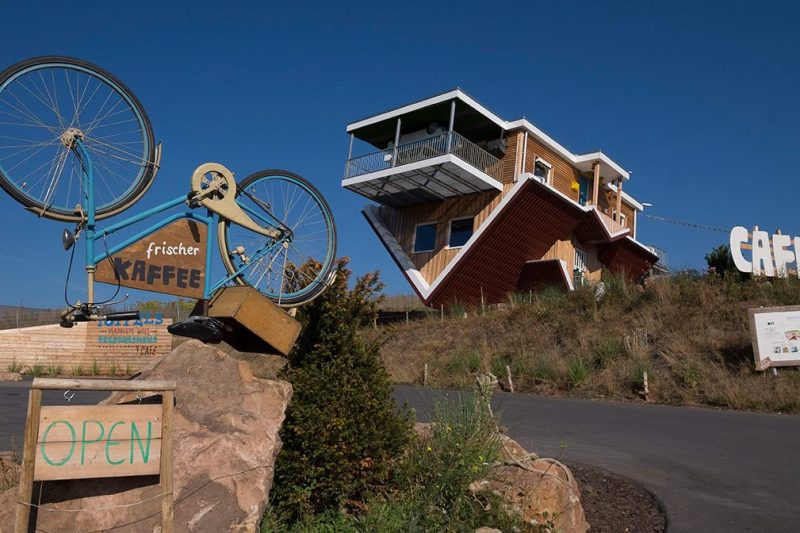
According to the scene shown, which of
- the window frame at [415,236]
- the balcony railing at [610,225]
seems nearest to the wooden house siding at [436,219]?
the window frame at [415,236]

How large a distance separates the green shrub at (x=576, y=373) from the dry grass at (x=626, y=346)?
4cm

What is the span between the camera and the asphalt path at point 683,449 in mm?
6234

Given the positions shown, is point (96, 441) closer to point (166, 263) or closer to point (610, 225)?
point (166, 263)

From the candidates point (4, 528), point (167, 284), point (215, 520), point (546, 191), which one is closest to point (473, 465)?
point (215, 520)

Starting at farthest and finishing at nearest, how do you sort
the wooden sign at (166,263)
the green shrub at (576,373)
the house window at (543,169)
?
the house window at (543,169) < the green shrub at (576,373) < the wooden sign at (166,263)

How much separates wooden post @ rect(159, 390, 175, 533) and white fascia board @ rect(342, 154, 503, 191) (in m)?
20.9

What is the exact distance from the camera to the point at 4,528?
3.96 meters

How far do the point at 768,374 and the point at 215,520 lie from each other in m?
14.5

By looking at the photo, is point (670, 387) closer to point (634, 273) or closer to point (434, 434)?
point (434, 434)

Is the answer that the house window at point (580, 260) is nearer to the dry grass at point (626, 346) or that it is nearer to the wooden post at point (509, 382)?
the dry grass at point (626, 346)

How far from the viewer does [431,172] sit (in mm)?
25453

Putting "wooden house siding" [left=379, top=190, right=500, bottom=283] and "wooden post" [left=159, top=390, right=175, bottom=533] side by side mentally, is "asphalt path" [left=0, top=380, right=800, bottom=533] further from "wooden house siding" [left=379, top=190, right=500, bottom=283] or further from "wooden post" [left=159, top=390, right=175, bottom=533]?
"wooden house siding" [left=379, top=190, right=500, bottom=283]

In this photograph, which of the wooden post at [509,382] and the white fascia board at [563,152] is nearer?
the wooden post at [509,382]

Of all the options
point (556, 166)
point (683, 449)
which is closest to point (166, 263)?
point (683, 449)
